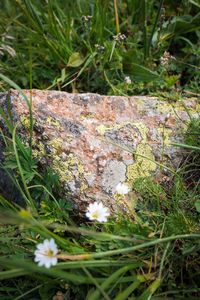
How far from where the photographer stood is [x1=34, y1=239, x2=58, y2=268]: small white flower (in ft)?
5.03

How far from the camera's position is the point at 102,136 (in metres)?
2.19

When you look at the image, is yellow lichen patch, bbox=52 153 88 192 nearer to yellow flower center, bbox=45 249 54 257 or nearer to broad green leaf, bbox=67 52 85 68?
yellow flower center, bbox=45 249 54 257

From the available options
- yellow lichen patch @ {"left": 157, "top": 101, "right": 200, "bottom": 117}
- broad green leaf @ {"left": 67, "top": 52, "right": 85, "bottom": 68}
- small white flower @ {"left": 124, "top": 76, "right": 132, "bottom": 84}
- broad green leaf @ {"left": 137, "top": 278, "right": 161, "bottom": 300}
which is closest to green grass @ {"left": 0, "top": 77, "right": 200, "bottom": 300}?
broad green leaf @ {"left": 137, "top": 278, "right": 161, "bottom": 300}

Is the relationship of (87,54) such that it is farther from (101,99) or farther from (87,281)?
(87,281)

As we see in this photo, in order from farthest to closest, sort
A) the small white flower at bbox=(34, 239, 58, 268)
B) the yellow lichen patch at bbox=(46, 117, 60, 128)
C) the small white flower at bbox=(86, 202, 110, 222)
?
the yellow lichen patch at bbox=(46, 117, 60, 128) < the small white flower at bbox=(86, 202, 110, 222) < the small white flower at bbox=(34, 239, 58, 268)

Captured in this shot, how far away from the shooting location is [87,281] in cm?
165

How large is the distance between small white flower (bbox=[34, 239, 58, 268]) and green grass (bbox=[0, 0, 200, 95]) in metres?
1.19

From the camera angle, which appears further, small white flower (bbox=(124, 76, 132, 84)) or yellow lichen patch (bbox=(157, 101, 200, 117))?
small white flower (bbox=(124, 76, 132, 84))

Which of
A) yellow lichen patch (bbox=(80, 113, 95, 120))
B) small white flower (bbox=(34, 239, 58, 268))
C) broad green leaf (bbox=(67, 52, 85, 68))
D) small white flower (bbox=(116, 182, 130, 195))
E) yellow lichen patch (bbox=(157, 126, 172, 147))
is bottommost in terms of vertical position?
small white flower (bbox=(34, 239, 58, 268))

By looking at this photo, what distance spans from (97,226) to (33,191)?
0.37 meters

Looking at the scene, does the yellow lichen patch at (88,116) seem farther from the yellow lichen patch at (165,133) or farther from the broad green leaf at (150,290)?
the broad green leaf at (150,290)

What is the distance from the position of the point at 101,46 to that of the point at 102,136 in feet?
2.19

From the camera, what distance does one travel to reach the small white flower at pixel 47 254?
→ 5.03 feet

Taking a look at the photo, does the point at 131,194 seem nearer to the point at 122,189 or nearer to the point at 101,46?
the point at 122,189
